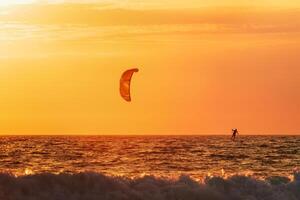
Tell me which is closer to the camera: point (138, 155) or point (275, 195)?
point (275, 195)

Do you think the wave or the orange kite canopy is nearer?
the wave

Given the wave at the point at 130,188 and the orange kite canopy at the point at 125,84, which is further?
the orange kite canopy at the point at 125,84

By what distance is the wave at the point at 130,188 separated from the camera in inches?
933

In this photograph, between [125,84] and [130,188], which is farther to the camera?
[125,84]

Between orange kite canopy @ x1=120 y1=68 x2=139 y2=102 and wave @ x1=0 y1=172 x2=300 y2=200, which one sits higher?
orange kite canopy @ x1=120 y1=68 x2=139 y2=102

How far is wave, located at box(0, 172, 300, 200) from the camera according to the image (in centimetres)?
2369

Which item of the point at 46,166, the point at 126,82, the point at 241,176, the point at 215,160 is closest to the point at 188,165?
the point at 215,160

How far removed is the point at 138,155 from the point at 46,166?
7613 mm

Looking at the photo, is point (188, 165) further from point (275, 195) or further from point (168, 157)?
point (275, 195)

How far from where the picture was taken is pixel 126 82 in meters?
30.3

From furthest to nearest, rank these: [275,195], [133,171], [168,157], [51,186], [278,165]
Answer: [168,157] → [278,165] → [133,171] → [275,195] → [51,186]

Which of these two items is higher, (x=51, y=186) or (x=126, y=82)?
(x=126, y=82)

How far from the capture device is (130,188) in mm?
24391

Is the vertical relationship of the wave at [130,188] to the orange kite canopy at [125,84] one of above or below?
below
